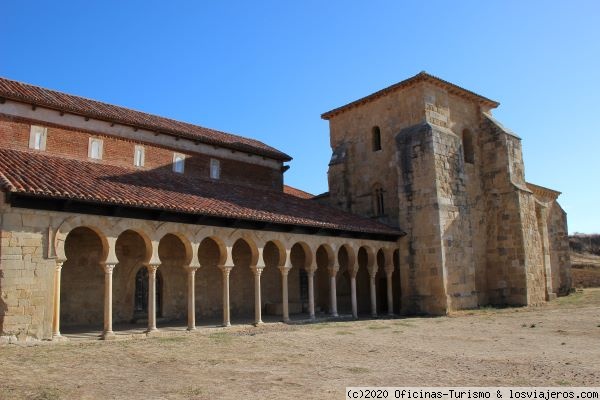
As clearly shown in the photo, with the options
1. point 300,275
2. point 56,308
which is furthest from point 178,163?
point 56,308

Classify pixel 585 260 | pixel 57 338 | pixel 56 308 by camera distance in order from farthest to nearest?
pixel 585 260 → pixel 56 308 → pixel 57 338

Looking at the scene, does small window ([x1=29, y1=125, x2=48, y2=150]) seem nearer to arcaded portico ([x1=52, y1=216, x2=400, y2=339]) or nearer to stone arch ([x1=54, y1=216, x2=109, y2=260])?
arcaded portico ([x1=52, y1=216, x2=400, y2=339])

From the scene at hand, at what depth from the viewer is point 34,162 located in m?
15.2

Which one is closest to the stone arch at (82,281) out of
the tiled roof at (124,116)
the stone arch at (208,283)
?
the stone arch at (208,283)

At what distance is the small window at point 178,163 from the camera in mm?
21109

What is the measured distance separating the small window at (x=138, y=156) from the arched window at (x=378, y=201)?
10.9 metres

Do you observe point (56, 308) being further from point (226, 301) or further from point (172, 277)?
point (172, 277)

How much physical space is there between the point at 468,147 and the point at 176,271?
15127 millimetres

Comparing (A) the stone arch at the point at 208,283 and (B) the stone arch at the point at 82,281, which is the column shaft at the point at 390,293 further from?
(B) the stone arch at the point at 82,281

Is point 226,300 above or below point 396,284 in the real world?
below

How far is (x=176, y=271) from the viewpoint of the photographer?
18453 millimetres

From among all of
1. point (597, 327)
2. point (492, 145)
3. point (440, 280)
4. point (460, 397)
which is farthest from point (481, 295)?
point (460, 397)

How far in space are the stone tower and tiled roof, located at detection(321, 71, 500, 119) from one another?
6 centimetres

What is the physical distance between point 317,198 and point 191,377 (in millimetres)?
20400
